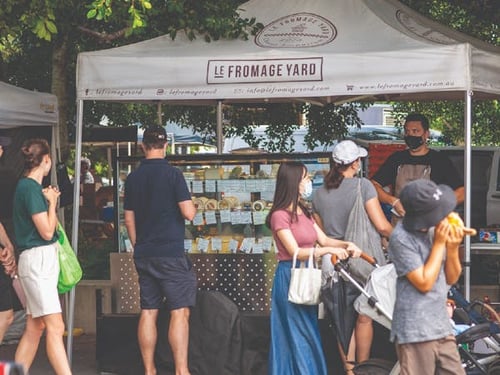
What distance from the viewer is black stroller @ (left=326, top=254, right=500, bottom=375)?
6258 millimetres

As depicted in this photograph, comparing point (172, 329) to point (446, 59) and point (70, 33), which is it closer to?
point (446, 59)

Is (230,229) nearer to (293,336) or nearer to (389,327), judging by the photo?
(293,336)

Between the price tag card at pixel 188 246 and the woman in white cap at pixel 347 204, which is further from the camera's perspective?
the price tag card at pixel 188 246

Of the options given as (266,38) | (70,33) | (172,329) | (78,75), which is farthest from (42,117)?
(172,329)

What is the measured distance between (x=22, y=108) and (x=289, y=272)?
4168 millimetres

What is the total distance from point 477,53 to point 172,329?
3.14 metres

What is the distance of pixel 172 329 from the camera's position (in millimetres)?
7828

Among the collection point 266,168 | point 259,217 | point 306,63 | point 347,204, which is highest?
point 306,63

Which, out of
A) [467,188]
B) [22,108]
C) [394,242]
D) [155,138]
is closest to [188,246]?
[155,138]

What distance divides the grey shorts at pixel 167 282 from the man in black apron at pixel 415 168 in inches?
68.5

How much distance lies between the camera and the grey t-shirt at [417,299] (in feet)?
17.7

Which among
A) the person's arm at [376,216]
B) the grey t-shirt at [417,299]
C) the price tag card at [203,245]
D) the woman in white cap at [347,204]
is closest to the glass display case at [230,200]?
the price tag card at [203,245]

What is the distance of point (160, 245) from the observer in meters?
7.75

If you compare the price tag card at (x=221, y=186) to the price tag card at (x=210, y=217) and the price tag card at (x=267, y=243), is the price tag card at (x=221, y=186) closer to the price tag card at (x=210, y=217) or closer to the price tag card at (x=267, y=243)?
the price tag card at (x=210, y=217)
